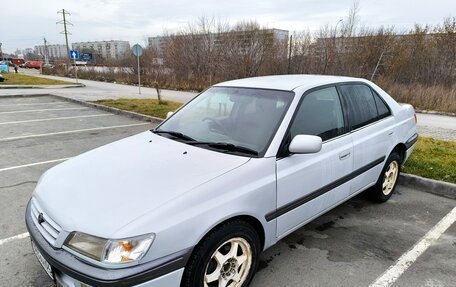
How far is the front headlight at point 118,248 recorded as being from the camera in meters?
1.89

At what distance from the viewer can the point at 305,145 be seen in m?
2.58

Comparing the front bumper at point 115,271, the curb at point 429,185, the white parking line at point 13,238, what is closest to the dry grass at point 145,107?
the white parking line at point 13,238

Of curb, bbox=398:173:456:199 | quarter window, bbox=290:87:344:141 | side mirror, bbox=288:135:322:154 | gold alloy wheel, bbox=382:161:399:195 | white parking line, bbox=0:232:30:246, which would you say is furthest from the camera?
curb, bbox=398:173:456:199

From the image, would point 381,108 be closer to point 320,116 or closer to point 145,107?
point 320,116

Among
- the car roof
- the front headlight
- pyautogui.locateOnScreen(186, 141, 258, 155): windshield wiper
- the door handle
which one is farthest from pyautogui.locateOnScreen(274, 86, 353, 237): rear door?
the front headlight

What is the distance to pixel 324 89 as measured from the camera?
3346 mm

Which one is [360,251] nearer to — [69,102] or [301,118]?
[301,118]

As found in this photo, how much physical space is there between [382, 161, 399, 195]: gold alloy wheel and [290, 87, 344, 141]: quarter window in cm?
136

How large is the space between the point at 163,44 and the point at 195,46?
4077mm

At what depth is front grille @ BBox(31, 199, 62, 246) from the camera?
7.07 ft

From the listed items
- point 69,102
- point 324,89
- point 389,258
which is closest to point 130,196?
point 324,89

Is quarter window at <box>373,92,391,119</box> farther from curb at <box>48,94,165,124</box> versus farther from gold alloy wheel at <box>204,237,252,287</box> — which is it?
curb at <box>48,94,165,124</box>

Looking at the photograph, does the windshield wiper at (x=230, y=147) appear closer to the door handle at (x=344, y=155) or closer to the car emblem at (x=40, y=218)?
the door handle at (x=344, y=155)

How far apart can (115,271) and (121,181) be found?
717 millimetres
